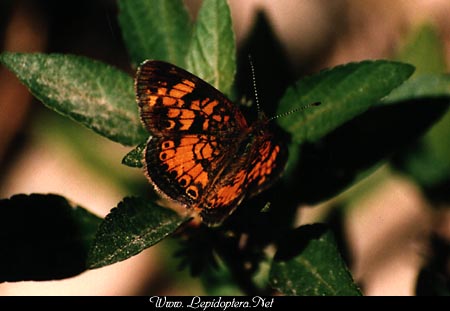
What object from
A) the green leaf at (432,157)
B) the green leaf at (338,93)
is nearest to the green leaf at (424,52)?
the green leaf at (432,157)

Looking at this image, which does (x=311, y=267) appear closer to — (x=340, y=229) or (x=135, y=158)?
(x=135, y=158)

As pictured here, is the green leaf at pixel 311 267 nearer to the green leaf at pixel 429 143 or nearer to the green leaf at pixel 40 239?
the green leaf at pixel 40 239

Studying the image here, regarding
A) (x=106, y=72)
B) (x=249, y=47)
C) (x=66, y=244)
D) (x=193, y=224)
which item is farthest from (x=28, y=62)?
(x=249, y=47)

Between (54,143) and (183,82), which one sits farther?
(54,143)

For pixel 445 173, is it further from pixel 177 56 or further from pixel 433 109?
pixel 177 56

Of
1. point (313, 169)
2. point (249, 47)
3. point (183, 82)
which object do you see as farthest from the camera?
point (249, 47)

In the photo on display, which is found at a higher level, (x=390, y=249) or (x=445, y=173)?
(x=445, y=173)
